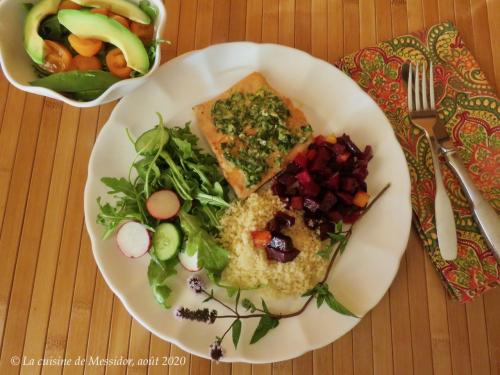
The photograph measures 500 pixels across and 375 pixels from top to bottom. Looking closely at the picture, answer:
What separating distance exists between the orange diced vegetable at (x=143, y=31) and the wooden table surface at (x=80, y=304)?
16.6 inches

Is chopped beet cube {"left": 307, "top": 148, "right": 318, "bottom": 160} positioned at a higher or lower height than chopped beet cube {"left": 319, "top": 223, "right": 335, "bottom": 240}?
higher

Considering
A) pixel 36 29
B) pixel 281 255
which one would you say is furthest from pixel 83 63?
pixel 281 255

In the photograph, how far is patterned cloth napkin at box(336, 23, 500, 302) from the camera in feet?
6.47

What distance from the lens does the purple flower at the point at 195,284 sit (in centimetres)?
188

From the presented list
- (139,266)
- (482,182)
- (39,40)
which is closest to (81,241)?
(139,266)

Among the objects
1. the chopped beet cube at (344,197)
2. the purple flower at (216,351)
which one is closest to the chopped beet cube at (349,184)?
the chopped beet cube at (344,197)

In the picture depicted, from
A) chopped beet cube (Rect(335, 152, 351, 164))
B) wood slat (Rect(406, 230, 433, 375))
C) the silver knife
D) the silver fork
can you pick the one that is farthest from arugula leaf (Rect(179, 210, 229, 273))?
the silver knife

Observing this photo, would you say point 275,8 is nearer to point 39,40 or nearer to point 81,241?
point 39,40

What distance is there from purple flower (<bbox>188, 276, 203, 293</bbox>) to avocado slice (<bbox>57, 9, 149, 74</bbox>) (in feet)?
3.05

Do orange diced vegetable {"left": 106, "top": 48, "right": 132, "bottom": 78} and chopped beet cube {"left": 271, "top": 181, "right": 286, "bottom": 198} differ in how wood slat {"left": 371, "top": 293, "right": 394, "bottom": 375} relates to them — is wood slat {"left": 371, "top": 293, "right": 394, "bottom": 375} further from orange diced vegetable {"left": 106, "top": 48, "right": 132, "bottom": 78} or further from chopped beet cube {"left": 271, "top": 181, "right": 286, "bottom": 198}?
orange diced vegetable {"left": 106, "top": 48, "right": 132, "bottom": 78}

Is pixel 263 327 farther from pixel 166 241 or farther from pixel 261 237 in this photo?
pixel 166 241

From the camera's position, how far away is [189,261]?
1.92 m

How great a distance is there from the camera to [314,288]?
186 cm

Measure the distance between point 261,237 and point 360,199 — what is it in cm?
48
